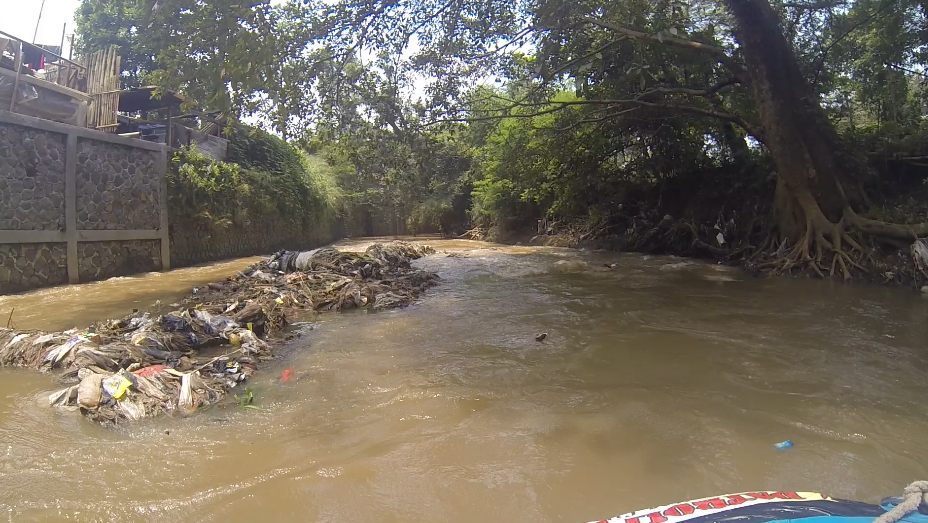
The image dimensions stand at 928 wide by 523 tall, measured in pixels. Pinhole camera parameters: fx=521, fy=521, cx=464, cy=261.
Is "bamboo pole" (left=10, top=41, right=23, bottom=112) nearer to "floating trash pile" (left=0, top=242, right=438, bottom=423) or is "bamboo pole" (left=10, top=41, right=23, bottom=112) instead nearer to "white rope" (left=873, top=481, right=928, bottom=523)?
"floating trash pile" (left=0, top=242, right=438, bottom=423)

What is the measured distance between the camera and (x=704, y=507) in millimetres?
1889

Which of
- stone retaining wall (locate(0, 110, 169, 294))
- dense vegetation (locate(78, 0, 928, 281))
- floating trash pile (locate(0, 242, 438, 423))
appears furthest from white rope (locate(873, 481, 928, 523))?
stone retaining wall (locate(0, 110, 169, 294))

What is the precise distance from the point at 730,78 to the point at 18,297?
14062 millimetres

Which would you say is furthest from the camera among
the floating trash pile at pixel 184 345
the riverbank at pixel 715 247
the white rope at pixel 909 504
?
the riverbank at pixel 715 247

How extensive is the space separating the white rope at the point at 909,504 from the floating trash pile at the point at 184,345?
3885mm

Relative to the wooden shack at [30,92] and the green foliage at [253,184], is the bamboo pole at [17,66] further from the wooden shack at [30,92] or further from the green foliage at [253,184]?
the green foliage at [253,184]

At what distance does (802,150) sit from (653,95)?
3473 millimetres

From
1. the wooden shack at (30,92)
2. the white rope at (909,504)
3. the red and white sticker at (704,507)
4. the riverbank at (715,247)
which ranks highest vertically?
the wooden shack at (30,92)

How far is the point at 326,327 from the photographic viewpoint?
6555mm

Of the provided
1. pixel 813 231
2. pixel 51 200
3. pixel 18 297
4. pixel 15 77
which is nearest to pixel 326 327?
pixel 18 297

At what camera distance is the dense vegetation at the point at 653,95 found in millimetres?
7859

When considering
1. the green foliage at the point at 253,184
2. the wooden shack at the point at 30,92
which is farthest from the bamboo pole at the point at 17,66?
the green foliage at the point at 253,184

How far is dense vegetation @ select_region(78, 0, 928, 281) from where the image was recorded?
7.86m

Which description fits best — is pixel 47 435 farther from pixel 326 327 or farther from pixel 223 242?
pixel 223 242
